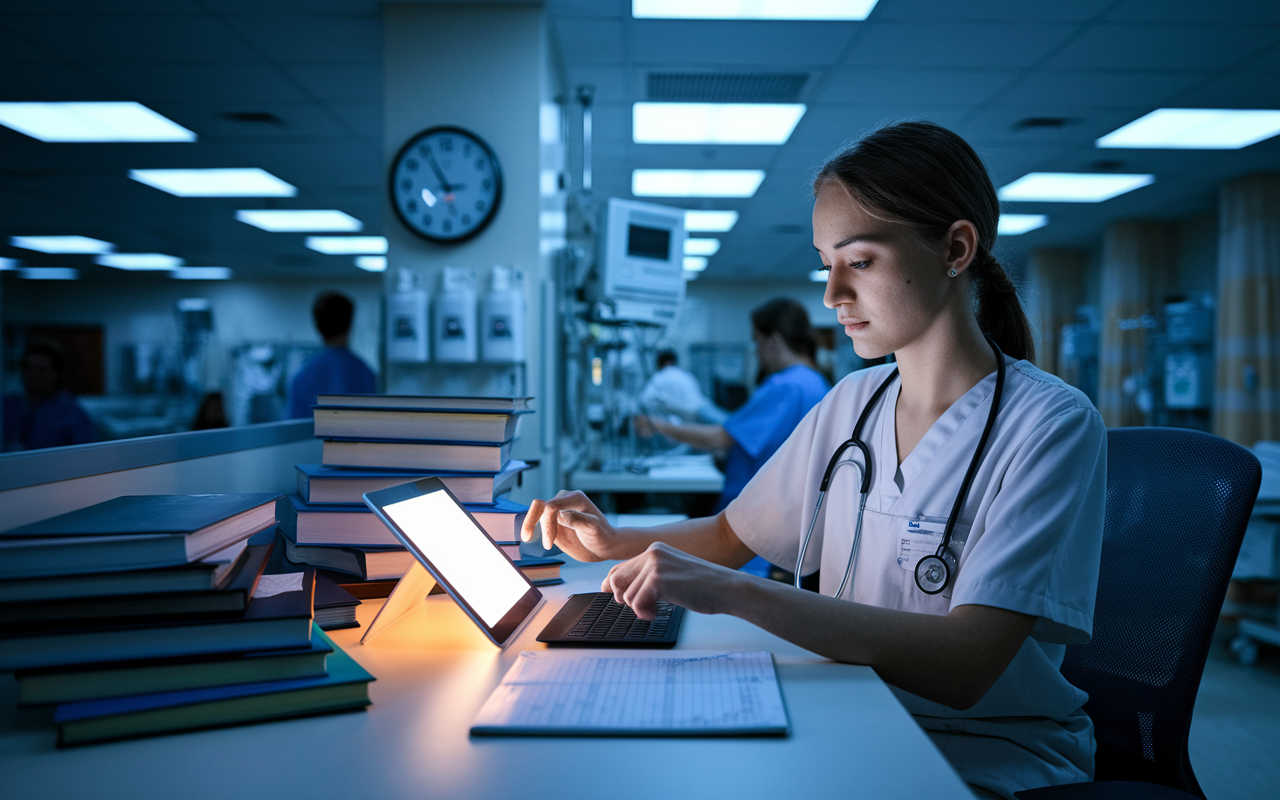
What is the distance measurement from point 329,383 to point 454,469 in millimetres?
2266

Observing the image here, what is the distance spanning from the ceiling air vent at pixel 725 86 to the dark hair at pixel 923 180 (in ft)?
8.86

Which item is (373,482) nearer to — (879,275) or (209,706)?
(209,706)

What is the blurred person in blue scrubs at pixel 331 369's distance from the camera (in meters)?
3.17

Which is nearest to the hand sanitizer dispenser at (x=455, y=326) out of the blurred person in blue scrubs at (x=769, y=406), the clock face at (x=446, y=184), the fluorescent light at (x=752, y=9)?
the clock face at (x=446, y=184)

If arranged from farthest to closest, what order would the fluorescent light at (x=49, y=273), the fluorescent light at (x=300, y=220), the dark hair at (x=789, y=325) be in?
the fluorescent light at (x=49, y=273)
the fluorescent light at (x=300, y=220)
the dark hair at (x=789, y=325)

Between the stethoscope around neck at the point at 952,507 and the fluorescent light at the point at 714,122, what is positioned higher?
the fluorescent light at the point at 714,122

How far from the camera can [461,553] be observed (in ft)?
3.08

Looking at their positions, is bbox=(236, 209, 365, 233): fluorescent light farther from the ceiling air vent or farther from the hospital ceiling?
the ceiling air vent

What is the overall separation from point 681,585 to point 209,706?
456 mm

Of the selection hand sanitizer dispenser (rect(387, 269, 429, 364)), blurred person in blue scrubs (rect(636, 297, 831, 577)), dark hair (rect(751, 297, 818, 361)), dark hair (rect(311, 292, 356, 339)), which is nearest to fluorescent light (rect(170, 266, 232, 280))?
dark hair (rect(311, 292, 356, 339))

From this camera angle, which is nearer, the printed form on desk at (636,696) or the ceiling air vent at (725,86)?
the printed form on desk at (636,696)

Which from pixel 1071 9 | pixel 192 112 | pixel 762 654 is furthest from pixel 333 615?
pixel 192 112

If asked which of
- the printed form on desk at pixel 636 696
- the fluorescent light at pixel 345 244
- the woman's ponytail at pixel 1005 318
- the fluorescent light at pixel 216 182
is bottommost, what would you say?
the printed form on desk at pixel 636 696

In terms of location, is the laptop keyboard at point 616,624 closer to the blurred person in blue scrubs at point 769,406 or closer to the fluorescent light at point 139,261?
the blurred person in blue scrubs at point 769,406
